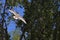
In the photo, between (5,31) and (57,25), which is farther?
(5,31)

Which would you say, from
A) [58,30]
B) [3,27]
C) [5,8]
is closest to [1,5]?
[5,8]

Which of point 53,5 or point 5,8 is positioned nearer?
point 53,5

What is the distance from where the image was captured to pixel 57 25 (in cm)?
1109

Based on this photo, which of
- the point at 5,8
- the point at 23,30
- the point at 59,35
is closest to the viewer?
the point at 59,35

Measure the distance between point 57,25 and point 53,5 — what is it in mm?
1106

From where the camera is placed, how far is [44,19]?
1124 cm

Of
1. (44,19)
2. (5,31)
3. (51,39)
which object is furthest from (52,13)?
(5,31)

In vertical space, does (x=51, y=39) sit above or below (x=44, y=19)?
below

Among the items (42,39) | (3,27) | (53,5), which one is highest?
(53,5)

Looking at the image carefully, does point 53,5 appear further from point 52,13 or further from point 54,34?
point 54,34

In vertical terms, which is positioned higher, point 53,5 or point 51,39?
point 53,5

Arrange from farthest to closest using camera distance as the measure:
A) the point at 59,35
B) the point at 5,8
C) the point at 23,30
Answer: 1. the point at 5,8
2. the point at 23,30
3. the point at 59,35

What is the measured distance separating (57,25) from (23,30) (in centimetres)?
204

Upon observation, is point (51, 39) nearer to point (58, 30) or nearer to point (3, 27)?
point (58, 30)
